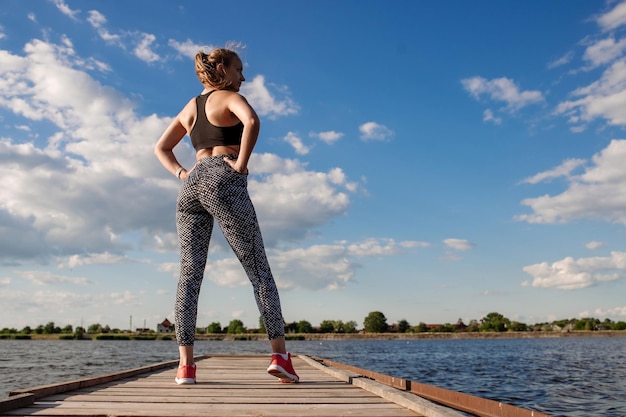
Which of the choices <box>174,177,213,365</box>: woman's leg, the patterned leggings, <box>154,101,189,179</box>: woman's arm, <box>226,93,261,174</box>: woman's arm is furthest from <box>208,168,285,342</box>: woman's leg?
<box>154,101,189,179</box>: woman's arm

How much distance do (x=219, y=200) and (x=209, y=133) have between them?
2.16 ft

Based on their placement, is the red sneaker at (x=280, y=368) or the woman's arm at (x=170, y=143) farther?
the woman's arm at (x=170, y=143)

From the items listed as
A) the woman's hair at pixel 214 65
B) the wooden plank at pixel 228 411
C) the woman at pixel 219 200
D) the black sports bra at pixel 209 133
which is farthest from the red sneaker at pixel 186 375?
the woman's hair at pixel 214 65

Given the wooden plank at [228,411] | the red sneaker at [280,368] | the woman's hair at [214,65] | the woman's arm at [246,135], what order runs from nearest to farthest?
the wooden plank at [228,411]
the woman's arm at [246,135]
the red sneaker at [280,368]
the woman's hair at [214,65]

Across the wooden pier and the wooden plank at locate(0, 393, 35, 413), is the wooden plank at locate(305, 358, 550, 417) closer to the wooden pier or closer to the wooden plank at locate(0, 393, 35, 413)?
the wooden pier

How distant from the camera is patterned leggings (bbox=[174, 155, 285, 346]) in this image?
14.9 ft

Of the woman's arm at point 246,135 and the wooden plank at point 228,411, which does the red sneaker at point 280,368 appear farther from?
the woman's arm at point 246,135

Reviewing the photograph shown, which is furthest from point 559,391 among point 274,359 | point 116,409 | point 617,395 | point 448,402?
point 116,409

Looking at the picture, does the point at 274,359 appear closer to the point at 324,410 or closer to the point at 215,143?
the point at 324,410

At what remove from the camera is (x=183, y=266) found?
486cm

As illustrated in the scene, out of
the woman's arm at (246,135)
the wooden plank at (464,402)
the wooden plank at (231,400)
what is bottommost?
the wooden plank at (464,402)

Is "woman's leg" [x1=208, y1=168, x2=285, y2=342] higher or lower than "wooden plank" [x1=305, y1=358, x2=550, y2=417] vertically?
higher

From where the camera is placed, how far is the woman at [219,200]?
454cm

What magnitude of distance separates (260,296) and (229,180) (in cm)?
102
